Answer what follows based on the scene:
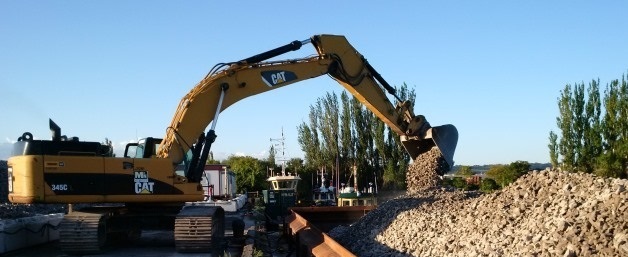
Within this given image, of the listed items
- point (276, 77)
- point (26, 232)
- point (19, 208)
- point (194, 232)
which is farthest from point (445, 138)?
point (19, 208)

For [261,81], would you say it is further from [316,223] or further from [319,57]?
[316,223]

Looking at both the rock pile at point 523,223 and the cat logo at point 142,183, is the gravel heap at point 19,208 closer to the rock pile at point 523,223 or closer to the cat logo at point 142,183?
the cat logo at point 142,183

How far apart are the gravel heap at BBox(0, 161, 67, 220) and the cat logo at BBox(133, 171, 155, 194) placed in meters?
5.65

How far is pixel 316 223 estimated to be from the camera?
18.6 meters

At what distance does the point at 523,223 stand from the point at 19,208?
15466mm

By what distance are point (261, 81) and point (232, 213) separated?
12019 millimetres

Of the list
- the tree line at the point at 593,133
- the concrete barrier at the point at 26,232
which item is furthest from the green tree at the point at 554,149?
the concrete barrier at the point at 26,232

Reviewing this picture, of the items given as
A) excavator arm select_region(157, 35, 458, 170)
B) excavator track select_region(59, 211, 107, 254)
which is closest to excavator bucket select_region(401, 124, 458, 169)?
excavator arm select_region(157, 35, 458, 170)

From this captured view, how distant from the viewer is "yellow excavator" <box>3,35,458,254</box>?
11.7 metres

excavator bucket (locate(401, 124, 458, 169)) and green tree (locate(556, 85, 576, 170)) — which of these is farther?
green tree (locate(556, 85, 576, 170))

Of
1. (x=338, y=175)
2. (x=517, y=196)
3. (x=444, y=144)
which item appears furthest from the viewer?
(x=338, y=175)

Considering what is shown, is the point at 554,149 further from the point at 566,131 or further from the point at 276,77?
Result: the point at 276,77

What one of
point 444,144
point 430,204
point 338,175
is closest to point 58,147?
point 430,204

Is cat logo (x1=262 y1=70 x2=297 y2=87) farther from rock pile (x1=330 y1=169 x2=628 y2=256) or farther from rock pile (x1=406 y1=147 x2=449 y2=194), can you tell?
rock pile (x1=406 y1=147 x2=449 y2=194)
